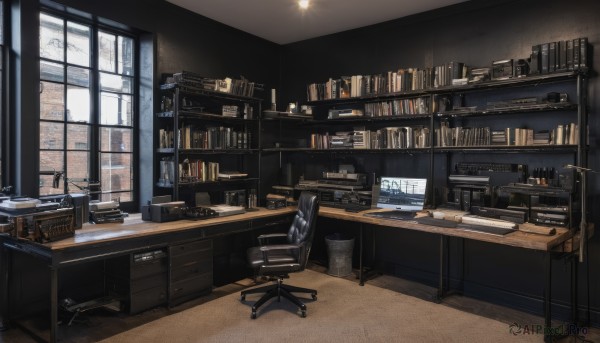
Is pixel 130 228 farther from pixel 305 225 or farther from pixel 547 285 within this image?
pixel 547 285

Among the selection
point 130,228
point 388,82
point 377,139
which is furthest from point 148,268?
point 388,82

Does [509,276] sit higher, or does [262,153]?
[262,153]

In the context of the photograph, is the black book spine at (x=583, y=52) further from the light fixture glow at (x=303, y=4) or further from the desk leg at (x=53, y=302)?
the desk leg at (x=53, y=302)

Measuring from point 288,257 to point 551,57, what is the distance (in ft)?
9.41

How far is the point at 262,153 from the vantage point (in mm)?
5281

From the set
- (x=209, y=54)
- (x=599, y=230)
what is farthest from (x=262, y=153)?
(x=599, y=230)

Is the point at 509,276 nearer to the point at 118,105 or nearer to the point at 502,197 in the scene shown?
the point at 502,197

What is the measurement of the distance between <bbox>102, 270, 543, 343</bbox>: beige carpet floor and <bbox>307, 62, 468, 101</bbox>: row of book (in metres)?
2.22

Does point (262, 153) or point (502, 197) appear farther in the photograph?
point (262, 153)

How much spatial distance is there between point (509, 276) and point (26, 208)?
13.8 ft

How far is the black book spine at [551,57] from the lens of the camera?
135 inches

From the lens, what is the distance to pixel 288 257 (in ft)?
11.8

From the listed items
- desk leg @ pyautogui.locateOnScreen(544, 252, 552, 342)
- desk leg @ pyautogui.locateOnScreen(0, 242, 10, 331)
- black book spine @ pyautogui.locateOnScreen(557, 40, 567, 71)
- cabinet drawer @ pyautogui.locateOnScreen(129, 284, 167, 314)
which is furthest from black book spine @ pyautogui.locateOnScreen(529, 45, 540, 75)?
desk leg @ pyautogui.locateOnScreen(0, 242, 10, 331)

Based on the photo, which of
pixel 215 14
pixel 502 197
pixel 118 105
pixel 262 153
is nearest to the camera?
pixel 502 197
